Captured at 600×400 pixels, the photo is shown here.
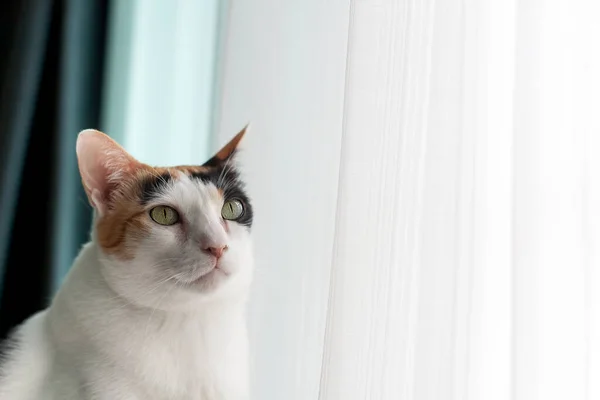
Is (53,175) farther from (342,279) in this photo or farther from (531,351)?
(531,351)

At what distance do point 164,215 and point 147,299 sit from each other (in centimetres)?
11

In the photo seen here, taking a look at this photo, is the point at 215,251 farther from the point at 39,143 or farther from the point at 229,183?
the point at 39,143

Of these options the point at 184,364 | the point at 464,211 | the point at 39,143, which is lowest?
the point at 184,364

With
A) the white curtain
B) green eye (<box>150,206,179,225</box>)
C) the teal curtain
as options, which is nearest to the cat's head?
green eye (<box>150,206,179,225</box>)

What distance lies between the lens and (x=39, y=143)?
1287 mm

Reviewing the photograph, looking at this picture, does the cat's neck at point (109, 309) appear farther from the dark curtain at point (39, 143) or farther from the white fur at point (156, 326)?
the dark curtain at point (39, 143)

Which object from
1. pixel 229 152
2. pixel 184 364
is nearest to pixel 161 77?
pixel 229 152

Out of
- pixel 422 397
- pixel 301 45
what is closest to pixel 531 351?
pixel 422 397

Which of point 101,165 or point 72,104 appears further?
point 72,104

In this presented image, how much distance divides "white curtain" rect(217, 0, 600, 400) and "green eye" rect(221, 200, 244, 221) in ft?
0.43

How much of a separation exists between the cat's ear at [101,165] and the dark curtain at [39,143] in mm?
460

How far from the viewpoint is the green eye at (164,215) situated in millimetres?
783

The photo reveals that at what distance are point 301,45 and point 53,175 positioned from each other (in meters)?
0.59

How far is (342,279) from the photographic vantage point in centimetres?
72
